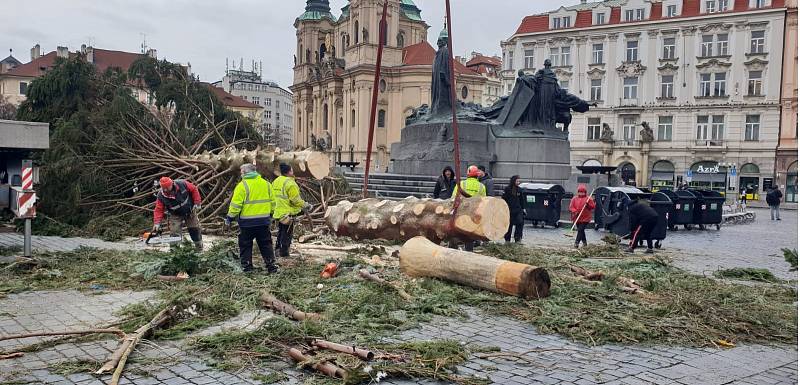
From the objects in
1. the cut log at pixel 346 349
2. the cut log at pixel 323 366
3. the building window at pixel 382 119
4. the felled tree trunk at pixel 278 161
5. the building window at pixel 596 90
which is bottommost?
the cut log at pixel 323 366

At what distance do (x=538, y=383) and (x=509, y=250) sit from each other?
638 cm

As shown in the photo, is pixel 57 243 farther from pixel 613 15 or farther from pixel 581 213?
pixel 613 15

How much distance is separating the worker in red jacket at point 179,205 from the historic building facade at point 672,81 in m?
42.9

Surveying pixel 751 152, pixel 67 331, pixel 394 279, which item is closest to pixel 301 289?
pixel 394 279

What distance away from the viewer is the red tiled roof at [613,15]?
50.7 metres

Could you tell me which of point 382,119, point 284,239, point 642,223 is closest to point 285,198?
point 284,239

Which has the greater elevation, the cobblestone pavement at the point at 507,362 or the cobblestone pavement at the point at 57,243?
the cobblestone pavement at the point at 507,362

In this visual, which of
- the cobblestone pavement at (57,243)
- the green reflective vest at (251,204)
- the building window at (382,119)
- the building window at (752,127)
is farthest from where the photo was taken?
the building window at (382,119)

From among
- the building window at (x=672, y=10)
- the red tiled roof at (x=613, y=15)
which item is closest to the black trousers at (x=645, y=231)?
the red tiled roof at (x=613, y=15)

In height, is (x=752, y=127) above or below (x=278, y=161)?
above

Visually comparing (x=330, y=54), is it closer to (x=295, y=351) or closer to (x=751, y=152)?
(x=751, y=152)

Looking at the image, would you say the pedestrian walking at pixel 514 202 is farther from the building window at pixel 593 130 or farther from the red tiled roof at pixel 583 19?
the red tiled roof at pixel 583 19

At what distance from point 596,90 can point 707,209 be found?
130ft

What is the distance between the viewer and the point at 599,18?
57031mm
